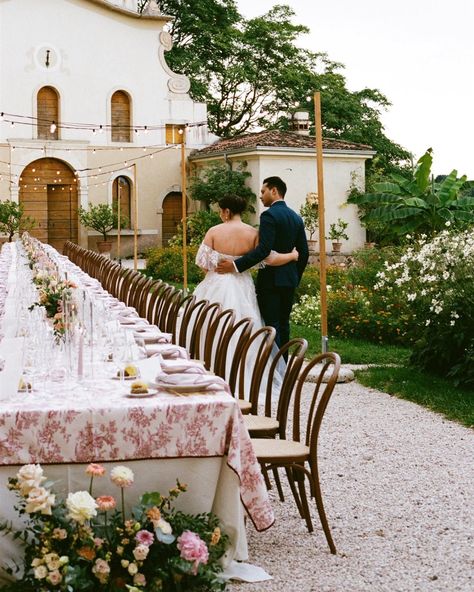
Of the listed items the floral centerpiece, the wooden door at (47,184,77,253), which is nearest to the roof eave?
the wooden door at (47,184,77,253)

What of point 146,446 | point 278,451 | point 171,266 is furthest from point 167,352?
point 171,266

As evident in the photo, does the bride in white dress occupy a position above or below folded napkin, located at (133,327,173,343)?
above

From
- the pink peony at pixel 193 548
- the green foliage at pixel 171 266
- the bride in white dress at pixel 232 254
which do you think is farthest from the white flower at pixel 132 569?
the green foliage at pixel 171 266

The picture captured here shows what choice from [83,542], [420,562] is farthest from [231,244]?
[83,542]

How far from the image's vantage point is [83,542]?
3.31 m

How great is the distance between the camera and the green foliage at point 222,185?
85.5 ft

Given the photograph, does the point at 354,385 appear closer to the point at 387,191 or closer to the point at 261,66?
the point at 387,191

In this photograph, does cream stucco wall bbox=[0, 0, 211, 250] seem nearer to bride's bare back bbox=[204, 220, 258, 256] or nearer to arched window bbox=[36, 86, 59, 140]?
arched window bbox=[36, 86, 59, 140]

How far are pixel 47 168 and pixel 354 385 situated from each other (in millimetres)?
20935

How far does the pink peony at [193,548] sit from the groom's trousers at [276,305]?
4653mm

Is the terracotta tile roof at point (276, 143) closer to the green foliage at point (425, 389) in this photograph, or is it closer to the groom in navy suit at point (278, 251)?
the green foliage at point (425, 389)

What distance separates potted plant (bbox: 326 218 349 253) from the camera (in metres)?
25.2

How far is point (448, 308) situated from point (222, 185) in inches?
718

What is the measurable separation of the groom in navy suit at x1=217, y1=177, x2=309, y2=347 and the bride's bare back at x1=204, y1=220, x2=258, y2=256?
145 mm
